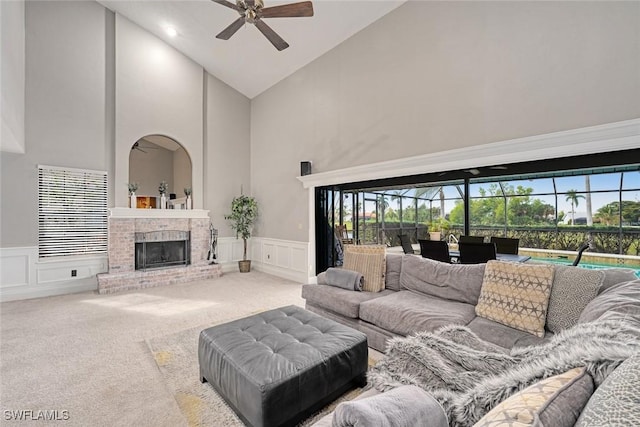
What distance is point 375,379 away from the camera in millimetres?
1453

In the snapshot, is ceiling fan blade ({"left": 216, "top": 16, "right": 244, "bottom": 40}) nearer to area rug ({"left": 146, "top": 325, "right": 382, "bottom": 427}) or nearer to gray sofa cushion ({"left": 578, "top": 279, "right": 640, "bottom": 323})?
area rug ({"left": 146, "top": 325, "right": 382, "bottom": 427})

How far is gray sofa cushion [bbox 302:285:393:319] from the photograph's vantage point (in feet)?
9.57

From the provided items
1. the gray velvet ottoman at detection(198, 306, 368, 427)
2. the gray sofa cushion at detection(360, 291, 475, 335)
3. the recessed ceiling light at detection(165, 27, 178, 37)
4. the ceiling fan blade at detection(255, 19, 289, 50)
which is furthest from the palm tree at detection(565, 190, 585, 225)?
the recessed ceiling light at detection(165, 27, 178, 37)

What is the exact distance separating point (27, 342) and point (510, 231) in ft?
19.1

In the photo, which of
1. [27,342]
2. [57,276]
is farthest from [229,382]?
[57,276]

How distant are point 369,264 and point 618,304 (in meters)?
2.11

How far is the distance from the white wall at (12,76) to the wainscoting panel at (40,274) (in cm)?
174

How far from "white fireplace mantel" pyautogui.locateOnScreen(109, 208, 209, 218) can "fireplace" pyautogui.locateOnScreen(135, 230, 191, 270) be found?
1.20 feet

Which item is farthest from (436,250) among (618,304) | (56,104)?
(56,104)

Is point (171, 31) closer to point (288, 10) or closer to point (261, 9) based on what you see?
point (261, 9)

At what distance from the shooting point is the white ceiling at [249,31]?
4.55 m

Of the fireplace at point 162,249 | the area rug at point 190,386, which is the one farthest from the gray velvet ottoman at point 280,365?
the fireplace at point 162,249

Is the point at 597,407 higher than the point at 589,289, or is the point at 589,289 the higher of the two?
the point at 597,407

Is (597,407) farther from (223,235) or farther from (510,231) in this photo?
(223,235)
